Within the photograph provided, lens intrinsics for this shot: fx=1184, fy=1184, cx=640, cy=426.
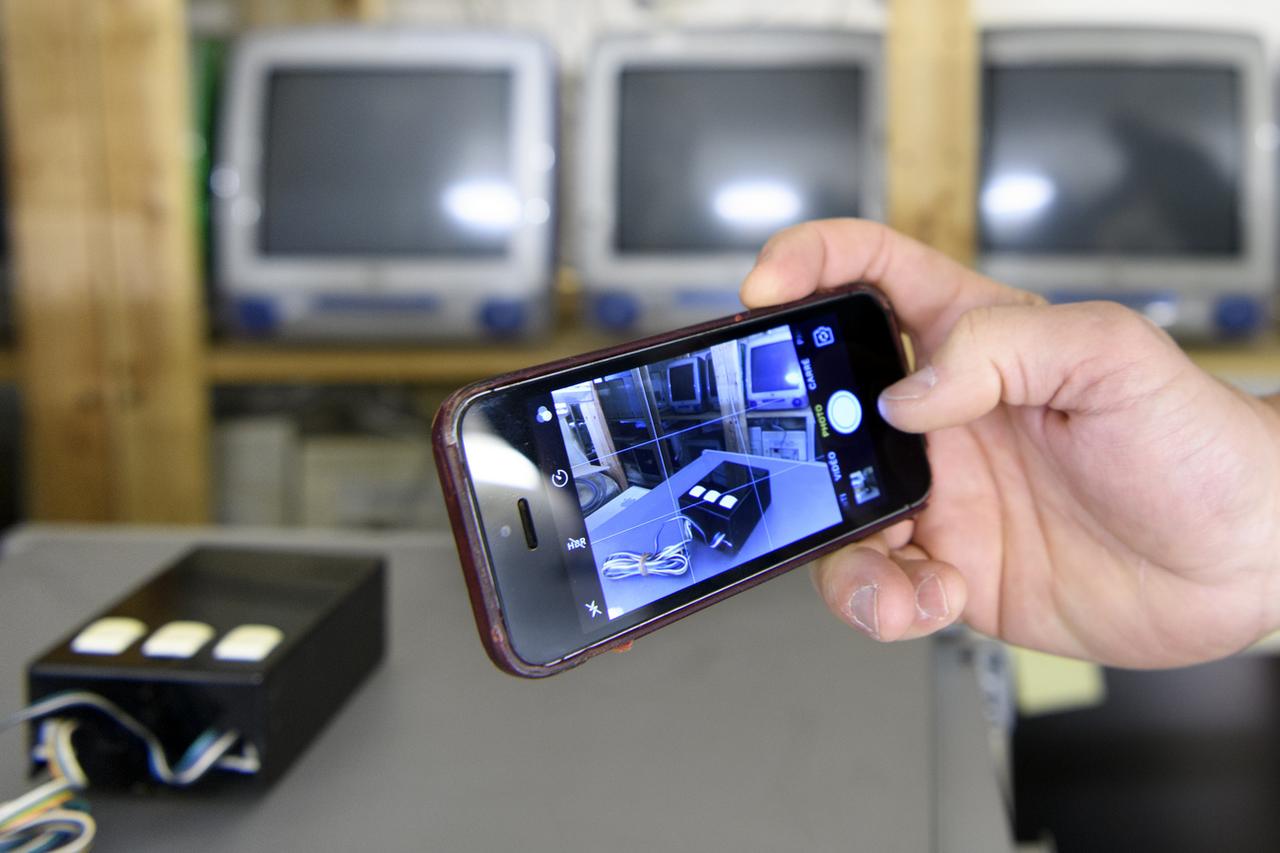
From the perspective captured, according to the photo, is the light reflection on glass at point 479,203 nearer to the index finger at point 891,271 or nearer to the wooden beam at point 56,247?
the wooden beam at point 56,247

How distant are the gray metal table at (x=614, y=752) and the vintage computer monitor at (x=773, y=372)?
0.16m

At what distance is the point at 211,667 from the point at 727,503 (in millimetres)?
237

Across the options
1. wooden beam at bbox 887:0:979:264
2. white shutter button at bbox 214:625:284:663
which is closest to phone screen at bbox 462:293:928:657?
white shutter button at bbox 214:625:284:663

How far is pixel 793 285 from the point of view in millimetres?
597

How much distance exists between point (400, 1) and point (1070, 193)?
0.92 m

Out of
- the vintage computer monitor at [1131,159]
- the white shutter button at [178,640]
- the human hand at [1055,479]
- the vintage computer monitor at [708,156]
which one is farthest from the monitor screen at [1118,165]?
the white shutter button at [178,640]

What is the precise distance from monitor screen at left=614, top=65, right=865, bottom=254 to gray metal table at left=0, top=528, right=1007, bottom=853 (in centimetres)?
59

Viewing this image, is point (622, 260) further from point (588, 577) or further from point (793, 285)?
point (588, 577)

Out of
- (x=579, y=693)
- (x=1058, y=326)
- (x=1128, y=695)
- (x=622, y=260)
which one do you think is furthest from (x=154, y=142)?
(x=1128, y=695)

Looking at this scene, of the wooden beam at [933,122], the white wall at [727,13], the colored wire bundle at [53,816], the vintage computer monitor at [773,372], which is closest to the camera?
the colored wire bundle at [53,816]

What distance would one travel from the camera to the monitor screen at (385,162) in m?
1.27

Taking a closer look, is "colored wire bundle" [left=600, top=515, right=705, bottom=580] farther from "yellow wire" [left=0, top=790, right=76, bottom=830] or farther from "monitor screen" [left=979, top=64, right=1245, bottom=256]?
"monitor screen" [left=979, top=64, right=1245, bottom=256]

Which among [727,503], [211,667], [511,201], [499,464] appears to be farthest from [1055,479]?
[511,201]

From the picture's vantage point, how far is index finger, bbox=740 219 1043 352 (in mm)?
612
